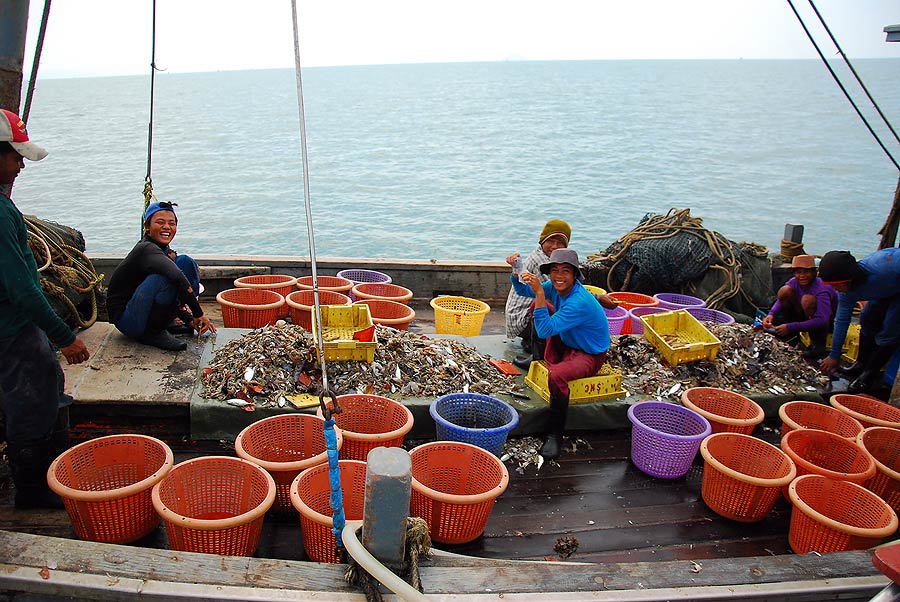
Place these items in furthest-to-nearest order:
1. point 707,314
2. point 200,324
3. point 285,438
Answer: point 707,314
point 200,324
point 285,438

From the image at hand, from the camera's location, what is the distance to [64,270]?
5.42 meters

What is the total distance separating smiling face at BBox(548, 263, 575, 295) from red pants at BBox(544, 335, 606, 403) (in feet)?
1.51

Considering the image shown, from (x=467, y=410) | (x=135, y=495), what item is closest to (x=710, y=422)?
(x=467, y=410)

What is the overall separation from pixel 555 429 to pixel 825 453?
1.81 metres

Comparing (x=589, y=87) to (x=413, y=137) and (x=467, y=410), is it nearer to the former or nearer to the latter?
(x=413, y=137)

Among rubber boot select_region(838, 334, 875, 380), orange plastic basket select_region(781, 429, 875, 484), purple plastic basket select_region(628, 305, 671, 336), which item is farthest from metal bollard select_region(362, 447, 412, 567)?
rubber boot select_region(838, 334, 875, 380)

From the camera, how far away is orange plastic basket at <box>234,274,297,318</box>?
6310 mm

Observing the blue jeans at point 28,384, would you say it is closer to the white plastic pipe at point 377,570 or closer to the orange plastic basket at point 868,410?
the white plastic pipe at point 377,570

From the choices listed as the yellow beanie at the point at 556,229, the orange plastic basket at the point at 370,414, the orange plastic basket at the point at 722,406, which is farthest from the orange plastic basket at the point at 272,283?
the orange plastic basket at the point at 722,406

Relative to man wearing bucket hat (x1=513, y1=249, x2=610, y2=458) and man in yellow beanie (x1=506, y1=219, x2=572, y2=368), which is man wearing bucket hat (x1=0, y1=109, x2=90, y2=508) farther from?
man in yellow beanie (x1=506, y1=219, x2=572, y2=368)

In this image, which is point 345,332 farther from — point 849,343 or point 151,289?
point 849,343

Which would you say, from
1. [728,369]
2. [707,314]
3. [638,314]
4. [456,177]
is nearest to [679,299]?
[707,314]

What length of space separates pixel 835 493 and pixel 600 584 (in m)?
1.92

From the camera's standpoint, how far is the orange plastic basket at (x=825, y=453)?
3.90 m
